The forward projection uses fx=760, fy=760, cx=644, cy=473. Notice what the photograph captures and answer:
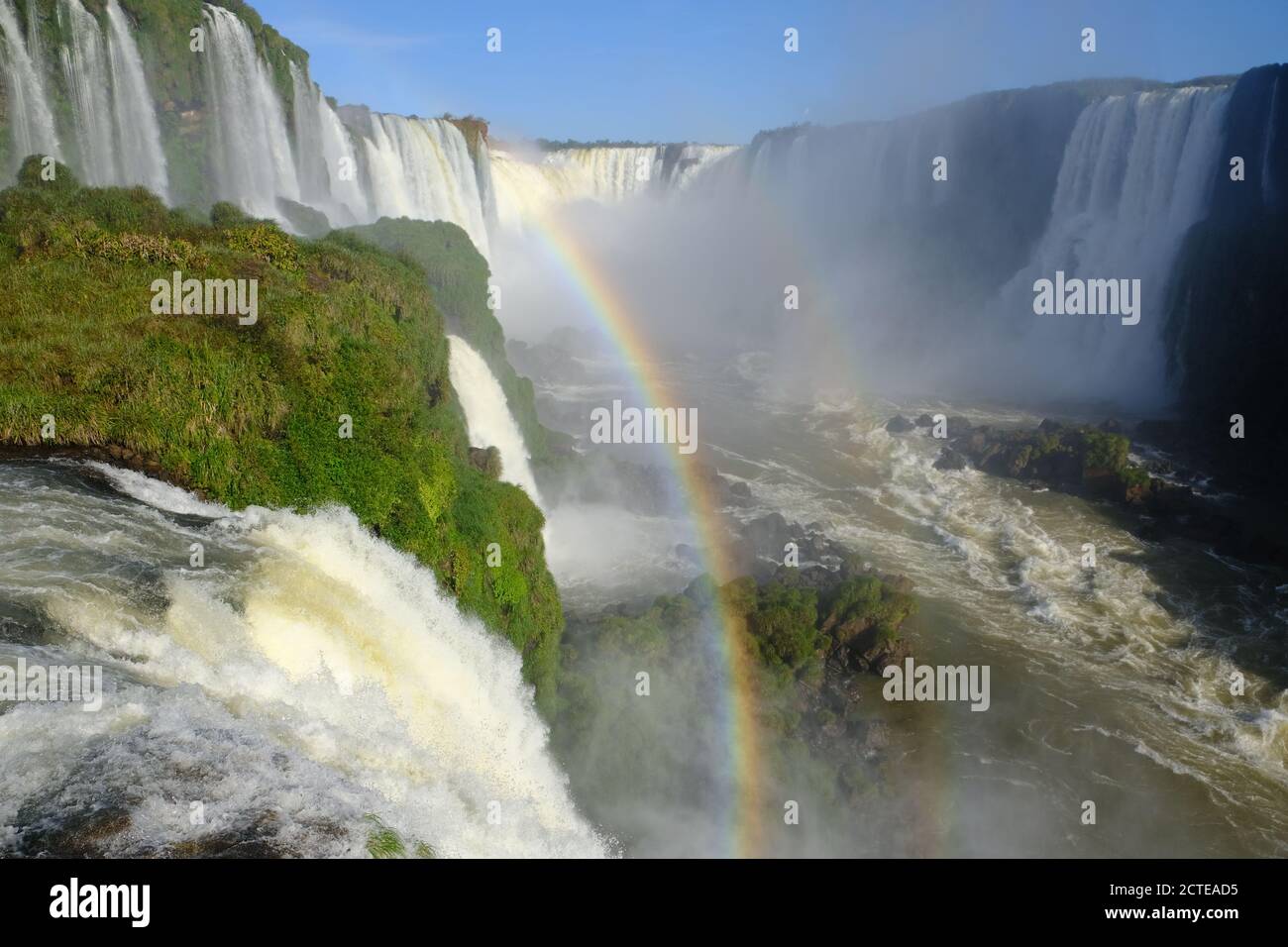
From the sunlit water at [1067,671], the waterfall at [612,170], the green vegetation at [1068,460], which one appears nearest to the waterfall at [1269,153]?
the green vegetation at [1068,460]

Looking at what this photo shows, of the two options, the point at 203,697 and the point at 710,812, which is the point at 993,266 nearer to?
the point at 710,812

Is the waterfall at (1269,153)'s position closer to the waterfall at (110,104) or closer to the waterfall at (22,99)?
the waterfall at (110,104)

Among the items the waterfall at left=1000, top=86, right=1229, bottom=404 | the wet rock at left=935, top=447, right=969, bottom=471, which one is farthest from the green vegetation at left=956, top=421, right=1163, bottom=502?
the waterfall at left=1000, top=86, right=1229, bottom=404

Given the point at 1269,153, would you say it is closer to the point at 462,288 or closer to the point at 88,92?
the point at 462,288

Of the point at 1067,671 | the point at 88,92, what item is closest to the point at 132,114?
the point at 88,92

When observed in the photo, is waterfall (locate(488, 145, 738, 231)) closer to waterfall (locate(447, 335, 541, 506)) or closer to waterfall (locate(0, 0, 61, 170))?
waterfall (locate(0, 0, 61, 170))
